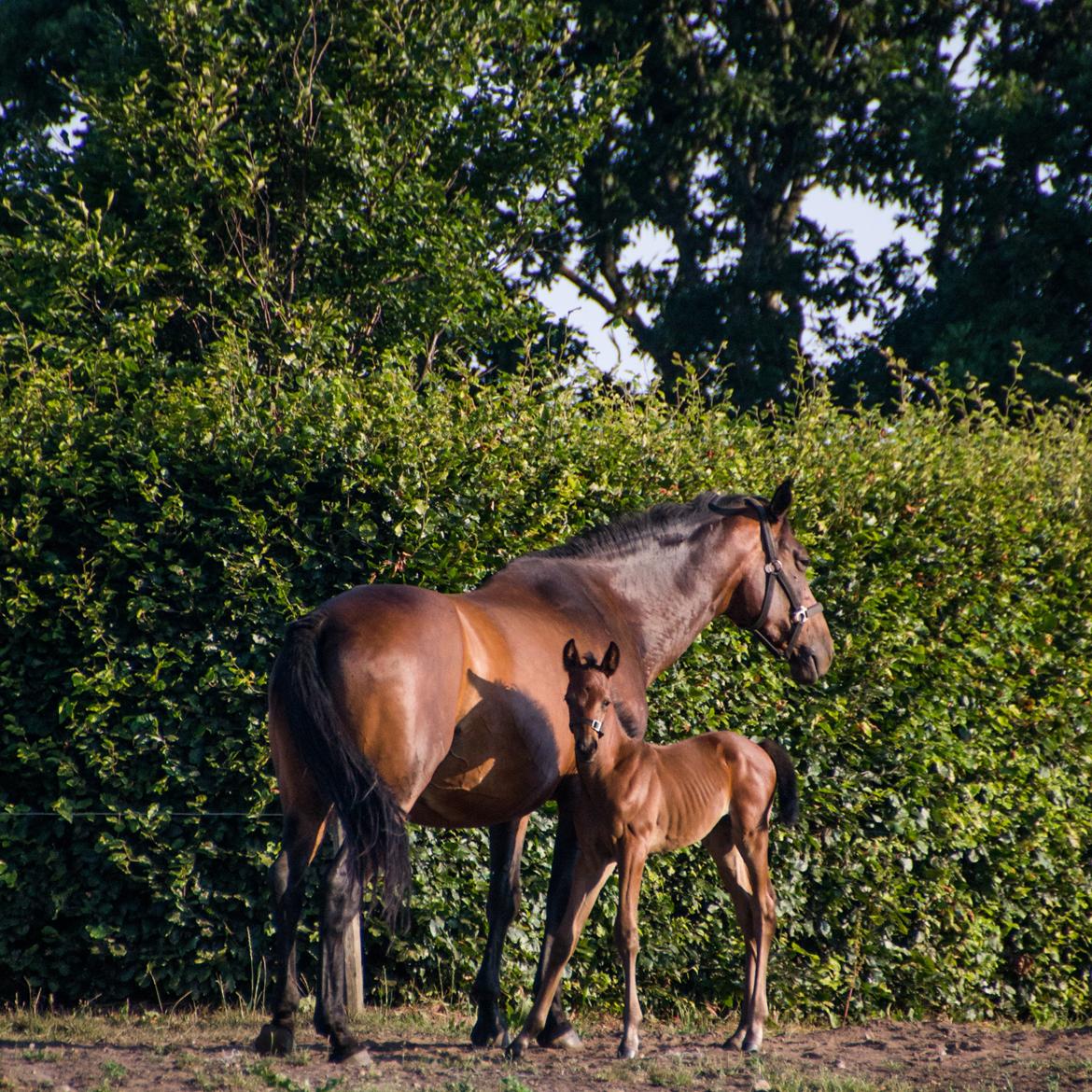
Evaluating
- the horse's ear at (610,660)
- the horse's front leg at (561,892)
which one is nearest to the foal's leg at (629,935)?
the horse's front leg at (561,892)

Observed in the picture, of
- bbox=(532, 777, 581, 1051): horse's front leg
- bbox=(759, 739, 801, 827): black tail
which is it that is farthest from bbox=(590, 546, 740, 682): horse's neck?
bbox=(532, 777, 581, 1051): horse's front leg

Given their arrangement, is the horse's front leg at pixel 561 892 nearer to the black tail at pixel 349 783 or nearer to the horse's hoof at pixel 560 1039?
the horse's hoof at pixel 560 1039

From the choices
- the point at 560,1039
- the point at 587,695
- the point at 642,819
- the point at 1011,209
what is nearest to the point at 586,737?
the point at 587,695

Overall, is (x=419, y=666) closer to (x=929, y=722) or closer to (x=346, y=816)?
(x=346, y=816)

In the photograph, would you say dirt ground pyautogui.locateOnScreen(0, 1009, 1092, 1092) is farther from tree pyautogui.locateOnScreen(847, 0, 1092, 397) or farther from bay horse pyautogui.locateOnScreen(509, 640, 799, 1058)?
tree pyautogui.locateOnScreen(847, 0, 1092, 397)

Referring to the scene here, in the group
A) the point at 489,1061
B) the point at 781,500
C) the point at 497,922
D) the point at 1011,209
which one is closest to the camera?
the point at 489,1061

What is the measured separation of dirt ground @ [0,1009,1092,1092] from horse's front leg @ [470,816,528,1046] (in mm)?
151

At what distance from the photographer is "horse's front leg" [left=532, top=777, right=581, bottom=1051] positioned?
5.64m

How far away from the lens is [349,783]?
4.71 meters

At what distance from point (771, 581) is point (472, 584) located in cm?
161

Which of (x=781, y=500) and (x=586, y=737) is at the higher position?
(x=781, y=500)

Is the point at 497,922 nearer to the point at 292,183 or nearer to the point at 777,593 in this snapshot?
the point at 777,593

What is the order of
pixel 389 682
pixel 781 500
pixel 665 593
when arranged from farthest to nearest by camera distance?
pixel 781 500
pixel 665 593
pixel 389 682

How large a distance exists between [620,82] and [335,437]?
9.45 m
